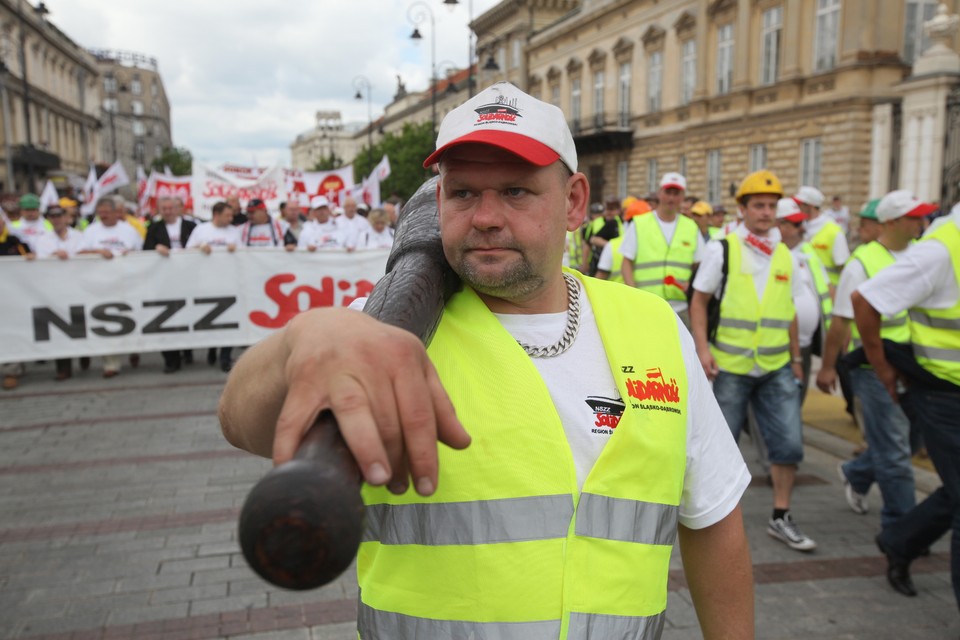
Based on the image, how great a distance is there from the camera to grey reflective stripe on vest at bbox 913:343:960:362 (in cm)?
368

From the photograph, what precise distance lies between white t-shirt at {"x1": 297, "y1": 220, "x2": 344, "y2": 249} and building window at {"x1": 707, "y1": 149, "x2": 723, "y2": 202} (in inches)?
928

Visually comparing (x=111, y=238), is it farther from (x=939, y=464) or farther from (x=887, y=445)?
(x=939, y=464)

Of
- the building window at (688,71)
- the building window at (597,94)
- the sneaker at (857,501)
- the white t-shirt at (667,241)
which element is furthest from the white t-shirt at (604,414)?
the building window at (597,94)

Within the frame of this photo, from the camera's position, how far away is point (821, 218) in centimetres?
923

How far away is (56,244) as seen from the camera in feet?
32.7

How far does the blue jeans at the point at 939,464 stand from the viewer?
367cm

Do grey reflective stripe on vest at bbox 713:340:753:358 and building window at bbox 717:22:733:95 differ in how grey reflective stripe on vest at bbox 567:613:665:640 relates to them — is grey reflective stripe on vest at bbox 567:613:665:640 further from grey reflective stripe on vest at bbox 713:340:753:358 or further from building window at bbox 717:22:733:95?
building window at bbox 717:22:733:95

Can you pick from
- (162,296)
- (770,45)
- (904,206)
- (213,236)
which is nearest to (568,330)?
(904,206)

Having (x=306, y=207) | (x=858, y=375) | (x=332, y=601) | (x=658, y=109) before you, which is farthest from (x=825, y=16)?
(x=332, y=601)

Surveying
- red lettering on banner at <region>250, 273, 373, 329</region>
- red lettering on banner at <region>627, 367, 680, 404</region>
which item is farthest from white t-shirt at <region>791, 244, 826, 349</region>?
red lettering on banner at <region>250, 273, 373, 329</region>

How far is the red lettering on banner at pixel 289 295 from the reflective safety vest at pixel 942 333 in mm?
7423

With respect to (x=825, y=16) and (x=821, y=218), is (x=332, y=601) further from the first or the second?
(x=825, y=16)

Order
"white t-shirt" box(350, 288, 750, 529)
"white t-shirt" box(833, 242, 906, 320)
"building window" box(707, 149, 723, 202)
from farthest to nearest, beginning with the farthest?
1. "building window" box(707, 149, 723, 202)
2. "white t-shirt" box(833, 242, 906, 320)
3. "white t-shirt" box(350, 288, 750, 529)

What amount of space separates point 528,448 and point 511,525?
0.47 ft
